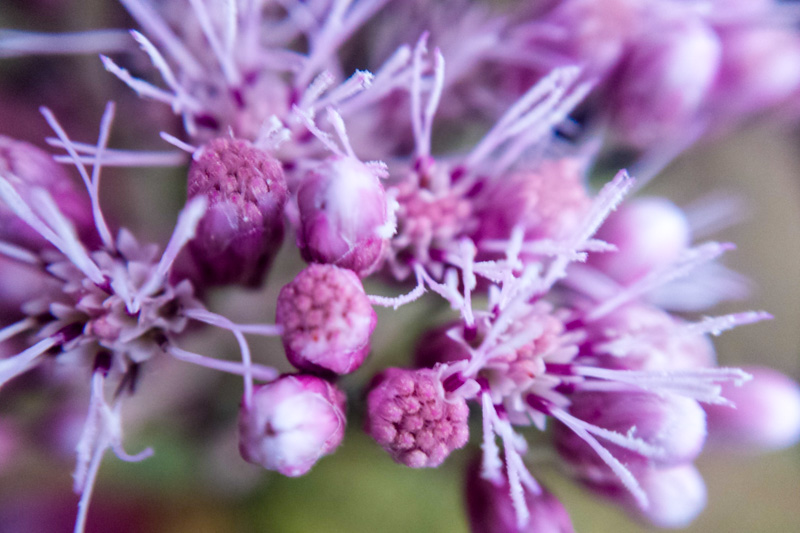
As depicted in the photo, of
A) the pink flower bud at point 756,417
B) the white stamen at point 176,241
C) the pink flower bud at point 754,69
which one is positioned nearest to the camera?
the white stamen at point 176,241

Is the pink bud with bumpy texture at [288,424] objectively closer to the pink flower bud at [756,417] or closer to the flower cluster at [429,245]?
the flower cluster at [429,245]

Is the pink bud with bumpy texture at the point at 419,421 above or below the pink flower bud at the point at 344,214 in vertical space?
below

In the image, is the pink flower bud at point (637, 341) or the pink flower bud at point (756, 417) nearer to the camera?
the pink flower bud at point (637, 341)

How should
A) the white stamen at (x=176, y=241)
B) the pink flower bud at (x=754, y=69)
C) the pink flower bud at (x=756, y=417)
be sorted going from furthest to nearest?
1. the pink flower bud at (x=754, y=69)
2. the pink flower bud at (x=756, y=417)
3. the white stamen at (x=176, y=241)

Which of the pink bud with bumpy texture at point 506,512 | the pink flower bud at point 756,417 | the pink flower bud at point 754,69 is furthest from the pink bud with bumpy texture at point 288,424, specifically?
the pink flower bud at point 754,69

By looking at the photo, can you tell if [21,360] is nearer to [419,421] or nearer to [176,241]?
[176,241]

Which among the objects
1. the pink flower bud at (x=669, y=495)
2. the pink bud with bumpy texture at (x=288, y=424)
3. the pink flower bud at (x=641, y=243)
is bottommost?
the pink bud with bumpy texture at (x=288, y=424)
